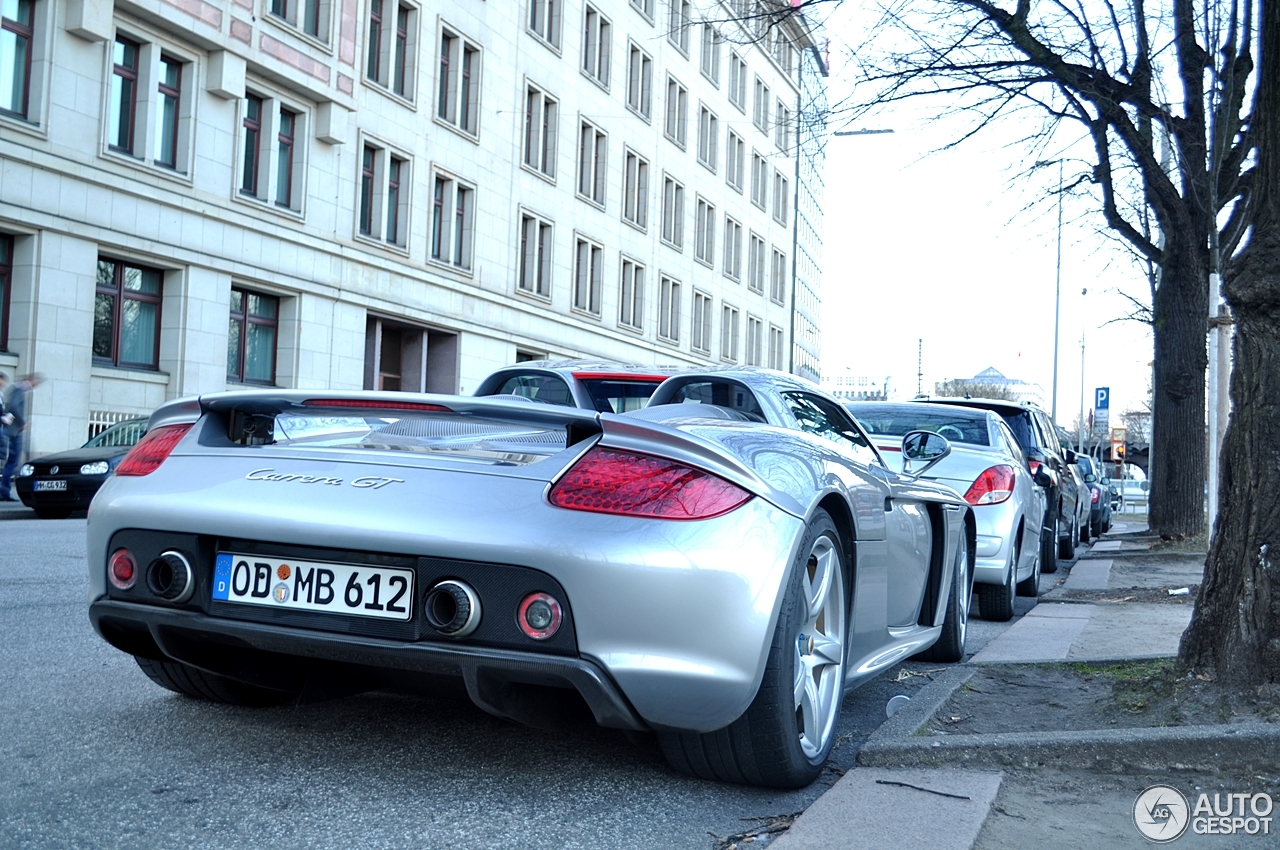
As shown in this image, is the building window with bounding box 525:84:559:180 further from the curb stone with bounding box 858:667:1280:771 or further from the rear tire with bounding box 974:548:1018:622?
the curb stone with bounding box 858:667:1280:771

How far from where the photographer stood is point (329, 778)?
3.45m

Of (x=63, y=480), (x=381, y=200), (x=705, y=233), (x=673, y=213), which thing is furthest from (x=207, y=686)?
(x=705, y=233)

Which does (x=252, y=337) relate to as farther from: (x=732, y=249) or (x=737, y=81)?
(x=737, y=81)

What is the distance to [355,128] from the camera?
90.8ft

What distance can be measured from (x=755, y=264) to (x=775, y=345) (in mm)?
5973

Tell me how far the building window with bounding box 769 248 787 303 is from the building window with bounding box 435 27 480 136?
2807 cm

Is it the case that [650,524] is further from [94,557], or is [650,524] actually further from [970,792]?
[94,557]

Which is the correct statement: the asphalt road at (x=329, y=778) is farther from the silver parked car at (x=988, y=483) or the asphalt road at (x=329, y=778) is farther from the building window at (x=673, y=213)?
the building window at (x=673, y=213)

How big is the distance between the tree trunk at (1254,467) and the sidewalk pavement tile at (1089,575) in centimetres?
612

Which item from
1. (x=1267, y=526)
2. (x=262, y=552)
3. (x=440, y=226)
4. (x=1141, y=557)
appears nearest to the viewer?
(x=262, y=552)

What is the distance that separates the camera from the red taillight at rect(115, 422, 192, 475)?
369cm

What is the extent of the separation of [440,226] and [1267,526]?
28.1m

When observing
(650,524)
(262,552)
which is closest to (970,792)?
(650,524)

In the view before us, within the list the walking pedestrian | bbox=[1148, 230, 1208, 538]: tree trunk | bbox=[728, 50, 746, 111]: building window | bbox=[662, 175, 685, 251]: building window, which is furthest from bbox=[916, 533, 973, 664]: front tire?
bbox=[728, 50, 746, 111]: building window
